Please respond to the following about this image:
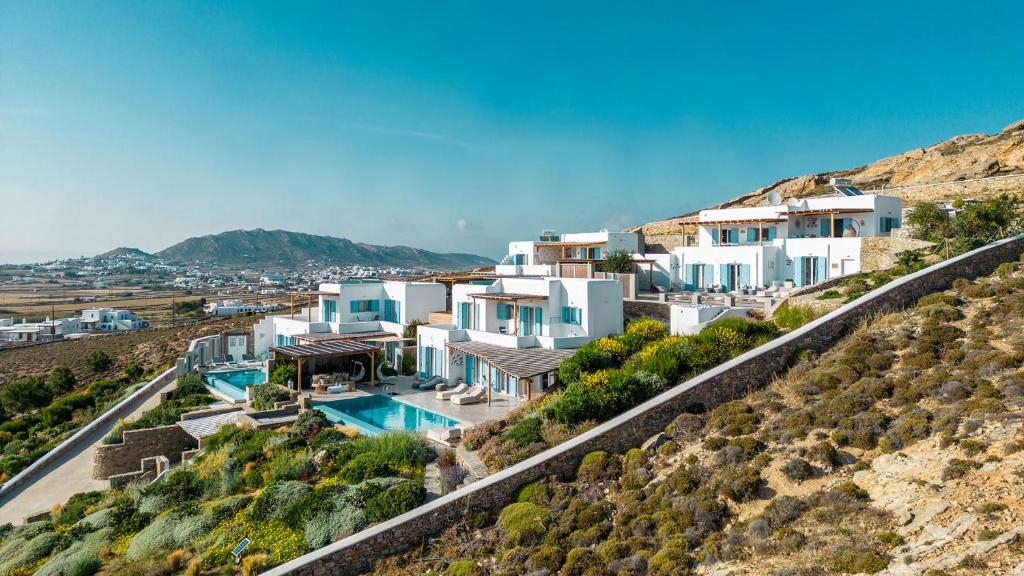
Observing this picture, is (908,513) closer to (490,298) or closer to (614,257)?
(490,298)

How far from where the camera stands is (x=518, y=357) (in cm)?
2425

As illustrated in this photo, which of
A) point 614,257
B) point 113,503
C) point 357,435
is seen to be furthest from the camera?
point 614,257

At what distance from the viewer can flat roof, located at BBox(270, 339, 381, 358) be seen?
2745 cm

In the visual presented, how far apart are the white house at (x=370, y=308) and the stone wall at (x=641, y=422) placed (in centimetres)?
2069

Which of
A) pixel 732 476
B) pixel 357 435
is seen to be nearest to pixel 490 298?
pixel 357 435

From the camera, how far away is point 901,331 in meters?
17.2

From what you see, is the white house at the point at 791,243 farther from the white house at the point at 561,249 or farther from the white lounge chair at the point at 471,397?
the white lounge chair at the point at 471,397

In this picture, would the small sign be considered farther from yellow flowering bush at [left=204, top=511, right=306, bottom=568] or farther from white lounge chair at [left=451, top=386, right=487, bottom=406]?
white lounge chair at [left=451, top=386, right=487, bottom=406]

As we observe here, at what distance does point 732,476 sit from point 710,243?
104ft

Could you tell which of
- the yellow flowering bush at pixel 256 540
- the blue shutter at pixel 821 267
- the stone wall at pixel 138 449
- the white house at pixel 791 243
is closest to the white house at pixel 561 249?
the white house at pixel 791 243

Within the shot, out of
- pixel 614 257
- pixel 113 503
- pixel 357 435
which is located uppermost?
pixel 614 257

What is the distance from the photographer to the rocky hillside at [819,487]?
9.12 m

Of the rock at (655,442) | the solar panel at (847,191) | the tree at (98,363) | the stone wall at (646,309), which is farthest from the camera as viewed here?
the tree at (98,363)

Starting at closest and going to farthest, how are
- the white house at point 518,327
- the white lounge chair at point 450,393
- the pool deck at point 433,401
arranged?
the pool deck at point 433,401
the white lounge chair at point 450,393
the white house at point 518,327
